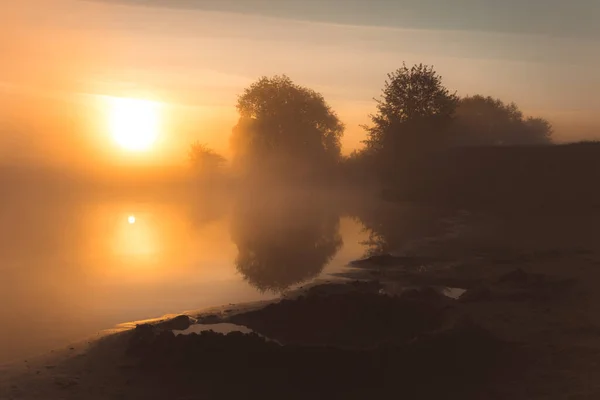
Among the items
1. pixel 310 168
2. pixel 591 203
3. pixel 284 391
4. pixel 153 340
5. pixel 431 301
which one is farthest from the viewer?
pixel 310 168

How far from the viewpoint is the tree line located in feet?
162

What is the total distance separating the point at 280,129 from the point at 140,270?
169 feet

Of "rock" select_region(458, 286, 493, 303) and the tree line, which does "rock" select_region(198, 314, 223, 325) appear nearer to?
"rock" select_region(458, 286, 493, 303)

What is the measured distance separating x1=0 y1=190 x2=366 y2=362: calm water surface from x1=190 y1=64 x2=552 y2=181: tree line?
64.0 ft

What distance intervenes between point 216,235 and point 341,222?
1021cm

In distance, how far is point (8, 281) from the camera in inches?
699

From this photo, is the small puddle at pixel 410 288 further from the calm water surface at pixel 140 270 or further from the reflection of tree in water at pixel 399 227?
the reflection of tree in water at pixel 399 227

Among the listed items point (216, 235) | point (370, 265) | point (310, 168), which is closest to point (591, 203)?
point (370, 265)

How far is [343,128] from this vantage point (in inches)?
3034

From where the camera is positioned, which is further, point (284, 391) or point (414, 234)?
point (414, 234)

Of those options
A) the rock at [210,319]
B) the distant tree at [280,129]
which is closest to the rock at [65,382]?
the rock at [210,319]

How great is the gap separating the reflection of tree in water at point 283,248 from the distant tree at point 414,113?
49.7 feet

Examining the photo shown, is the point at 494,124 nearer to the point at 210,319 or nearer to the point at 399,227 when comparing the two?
the point at 399,227

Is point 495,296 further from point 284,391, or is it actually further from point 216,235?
point 216,235
